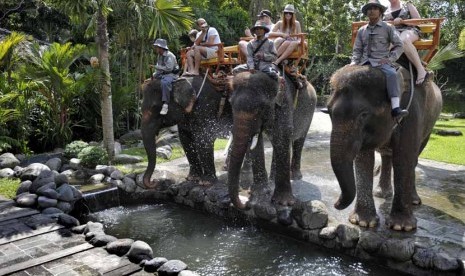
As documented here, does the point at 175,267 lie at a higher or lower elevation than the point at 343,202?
lower

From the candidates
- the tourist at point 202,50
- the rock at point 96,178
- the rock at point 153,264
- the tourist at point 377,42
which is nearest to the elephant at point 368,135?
the tourist at point 377,42

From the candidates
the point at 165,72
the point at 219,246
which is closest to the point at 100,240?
the point at 219,246

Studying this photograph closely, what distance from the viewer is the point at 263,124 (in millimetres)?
7035

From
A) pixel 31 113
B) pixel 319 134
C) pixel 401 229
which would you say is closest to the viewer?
pixel 401 229

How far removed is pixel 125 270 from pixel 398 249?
11.3 feet

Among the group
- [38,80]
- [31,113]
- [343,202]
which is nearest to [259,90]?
[343,202]

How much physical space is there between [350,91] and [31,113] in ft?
36.5

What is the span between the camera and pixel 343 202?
548 cm

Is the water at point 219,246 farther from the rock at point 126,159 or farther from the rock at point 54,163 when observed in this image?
the rock at point 126,159

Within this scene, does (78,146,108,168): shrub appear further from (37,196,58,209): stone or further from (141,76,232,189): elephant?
(37,196,58,209): stone

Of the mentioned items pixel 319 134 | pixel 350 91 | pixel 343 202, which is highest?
pixel 350 91

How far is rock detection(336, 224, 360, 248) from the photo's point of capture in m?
6.02

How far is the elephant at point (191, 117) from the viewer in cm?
835

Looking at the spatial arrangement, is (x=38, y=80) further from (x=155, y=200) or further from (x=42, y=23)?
(x=42, y=23)
